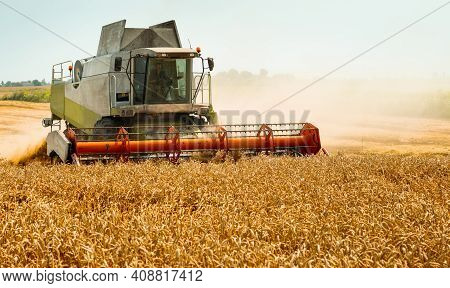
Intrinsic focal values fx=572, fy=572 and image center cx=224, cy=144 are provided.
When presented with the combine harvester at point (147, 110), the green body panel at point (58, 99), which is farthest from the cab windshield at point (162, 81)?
the green body panel at point (58, 99)

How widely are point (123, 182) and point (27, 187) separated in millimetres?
1063

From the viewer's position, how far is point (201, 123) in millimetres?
11984

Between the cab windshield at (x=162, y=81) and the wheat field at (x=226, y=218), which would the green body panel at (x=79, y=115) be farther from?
the wheat field at (x=226, y=218)

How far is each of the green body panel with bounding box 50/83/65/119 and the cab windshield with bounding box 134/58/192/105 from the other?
134 inches

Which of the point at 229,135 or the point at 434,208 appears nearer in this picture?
the point at 434,208

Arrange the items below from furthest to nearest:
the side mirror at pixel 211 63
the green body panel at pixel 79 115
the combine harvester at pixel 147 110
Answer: the green body panel at pixel 79 115 < the side mirror at pixel 211 63 < the combine harvester at pixel 147 110

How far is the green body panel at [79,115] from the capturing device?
39.6 feet

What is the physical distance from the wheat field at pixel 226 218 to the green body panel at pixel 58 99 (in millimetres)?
6480

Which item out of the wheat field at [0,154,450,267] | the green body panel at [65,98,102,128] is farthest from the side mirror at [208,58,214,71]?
the wheat field at [0,154,450,267]

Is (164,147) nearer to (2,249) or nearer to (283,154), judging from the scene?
(283,154)

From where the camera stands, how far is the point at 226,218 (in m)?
4.23

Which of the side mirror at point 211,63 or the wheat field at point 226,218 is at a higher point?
the side mirror at point 211,63

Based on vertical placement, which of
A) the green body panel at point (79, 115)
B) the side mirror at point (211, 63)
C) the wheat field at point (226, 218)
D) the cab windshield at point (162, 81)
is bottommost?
the wheat field at point (226, 218)
